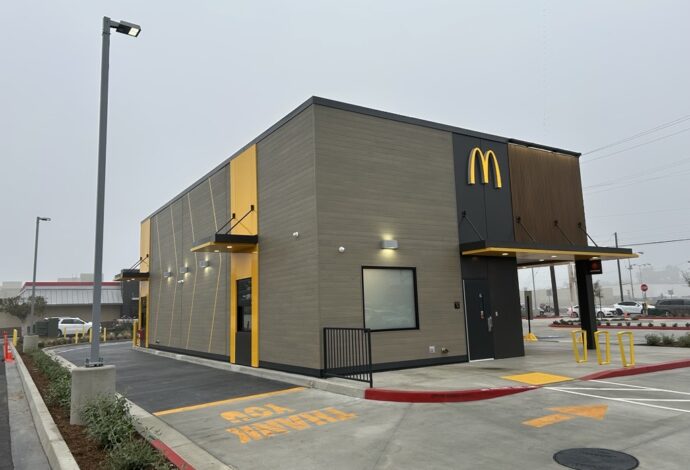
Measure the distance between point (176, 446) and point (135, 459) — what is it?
1.46 meters

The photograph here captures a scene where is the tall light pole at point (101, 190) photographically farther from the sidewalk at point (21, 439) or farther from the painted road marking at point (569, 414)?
the painted road marking at point (569, 414)

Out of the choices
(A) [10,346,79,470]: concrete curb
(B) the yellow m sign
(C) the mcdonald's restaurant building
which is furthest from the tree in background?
(B) the yellow m sign

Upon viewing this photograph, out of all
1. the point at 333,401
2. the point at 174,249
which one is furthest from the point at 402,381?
the point at 174,249

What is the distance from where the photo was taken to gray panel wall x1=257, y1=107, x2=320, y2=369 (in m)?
11.6

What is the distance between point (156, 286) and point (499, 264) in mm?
17283

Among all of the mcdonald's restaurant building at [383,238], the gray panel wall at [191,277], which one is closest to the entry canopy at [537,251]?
the mcdonald's restaurant building at [383,238]

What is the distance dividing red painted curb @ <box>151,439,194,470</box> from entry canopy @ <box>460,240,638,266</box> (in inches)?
366

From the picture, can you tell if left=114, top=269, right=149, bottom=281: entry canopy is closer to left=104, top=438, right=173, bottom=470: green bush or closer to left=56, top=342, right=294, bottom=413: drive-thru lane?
left=56, top=342, right=294, bottom=413: drive-thru lane

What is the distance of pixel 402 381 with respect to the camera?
10109mm

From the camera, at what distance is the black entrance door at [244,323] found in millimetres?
14328

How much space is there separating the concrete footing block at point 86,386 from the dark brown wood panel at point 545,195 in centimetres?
1218

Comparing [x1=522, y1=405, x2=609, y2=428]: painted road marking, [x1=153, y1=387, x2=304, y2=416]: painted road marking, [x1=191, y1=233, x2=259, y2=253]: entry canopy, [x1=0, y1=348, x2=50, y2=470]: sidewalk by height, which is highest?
[x1=191, y1=233, x2=259, y2=253]: entry canopy

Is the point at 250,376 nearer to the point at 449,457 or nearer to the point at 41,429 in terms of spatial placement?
the point at 41,429

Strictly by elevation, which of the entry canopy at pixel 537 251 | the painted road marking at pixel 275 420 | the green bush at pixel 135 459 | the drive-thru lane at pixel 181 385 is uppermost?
the entry canopy at pixel 537 251
